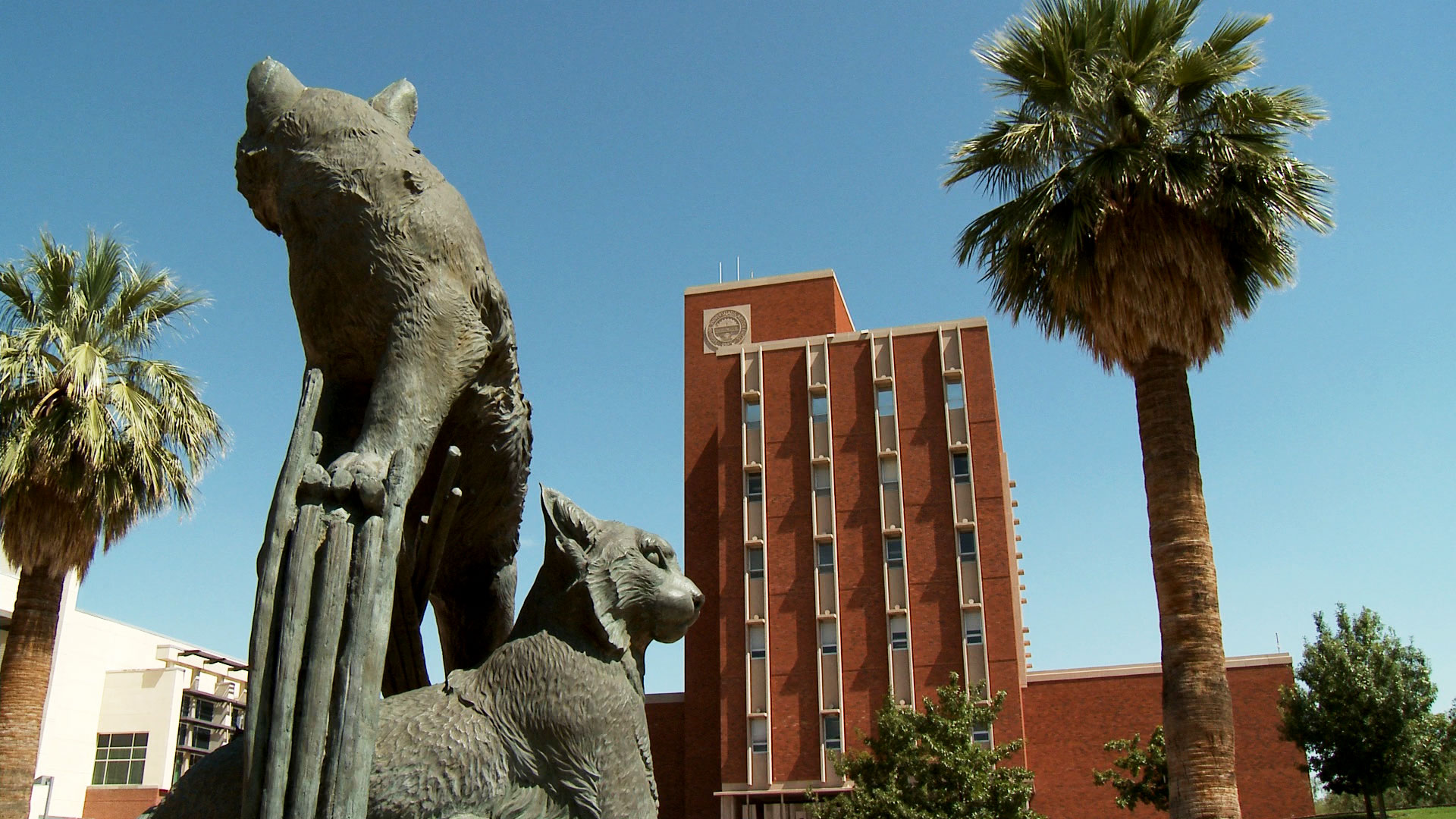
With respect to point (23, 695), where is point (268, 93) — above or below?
above

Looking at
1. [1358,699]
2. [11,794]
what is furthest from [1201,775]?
[1358,699]

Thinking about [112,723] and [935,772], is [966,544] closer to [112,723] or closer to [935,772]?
[935,772]

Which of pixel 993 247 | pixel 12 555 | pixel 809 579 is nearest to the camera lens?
pixel 12 555

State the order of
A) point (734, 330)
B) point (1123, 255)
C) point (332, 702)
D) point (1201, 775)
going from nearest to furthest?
point (332, 702)
point (1201, 775)
point (1123, 255)
point (734, 330)

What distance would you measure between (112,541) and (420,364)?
482 inches

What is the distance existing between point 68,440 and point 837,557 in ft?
87.9

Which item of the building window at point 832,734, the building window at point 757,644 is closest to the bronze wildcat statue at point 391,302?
the building window at point 832,734

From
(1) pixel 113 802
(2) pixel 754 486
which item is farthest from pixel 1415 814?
(1) pixel 113 802

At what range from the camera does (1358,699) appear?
2614 cm

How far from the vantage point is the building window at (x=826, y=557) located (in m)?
37.1

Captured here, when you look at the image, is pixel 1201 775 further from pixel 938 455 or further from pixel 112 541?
pixel 938 455

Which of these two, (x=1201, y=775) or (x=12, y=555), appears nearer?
(x=1201, y=775)

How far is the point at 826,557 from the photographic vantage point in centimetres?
3728

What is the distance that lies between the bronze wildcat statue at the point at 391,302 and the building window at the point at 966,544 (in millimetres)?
32988
